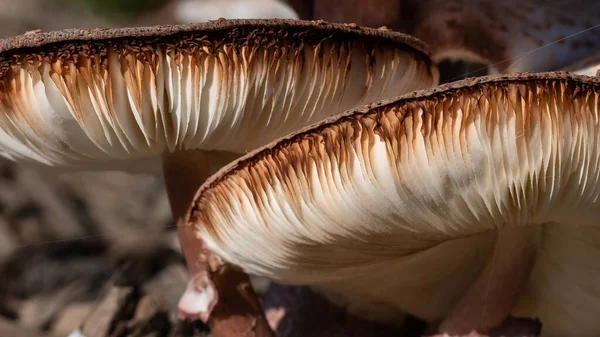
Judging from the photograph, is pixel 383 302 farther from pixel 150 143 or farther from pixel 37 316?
pixel 37 316

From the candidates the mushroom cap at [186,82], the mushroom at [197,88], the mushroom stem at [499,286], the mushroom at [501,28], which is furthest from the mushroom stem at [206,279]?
the mushroom at [501,28]

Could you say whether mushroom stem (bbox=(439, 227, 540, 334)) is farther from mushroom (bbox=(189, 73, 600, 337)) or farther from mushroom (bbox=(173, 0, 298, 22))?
mushroom (bbox=(173, 0, 298, 22))

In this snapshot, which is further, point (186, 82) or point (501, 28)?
point (501, 28)

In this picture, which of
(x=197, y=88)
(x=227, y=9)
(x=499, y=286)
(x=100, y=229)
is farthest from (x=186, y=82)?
(x=100, y=229)

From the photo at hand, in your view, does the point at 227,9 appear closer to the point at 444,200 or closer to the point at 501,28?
the point at 501,28

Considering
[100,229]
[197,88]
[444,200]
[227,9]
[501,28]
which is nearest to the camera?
[444,200]

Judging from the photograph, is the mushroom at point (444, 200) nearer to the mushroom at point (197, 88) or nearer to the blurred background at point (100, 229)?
the mushroom at point (197, 88)
